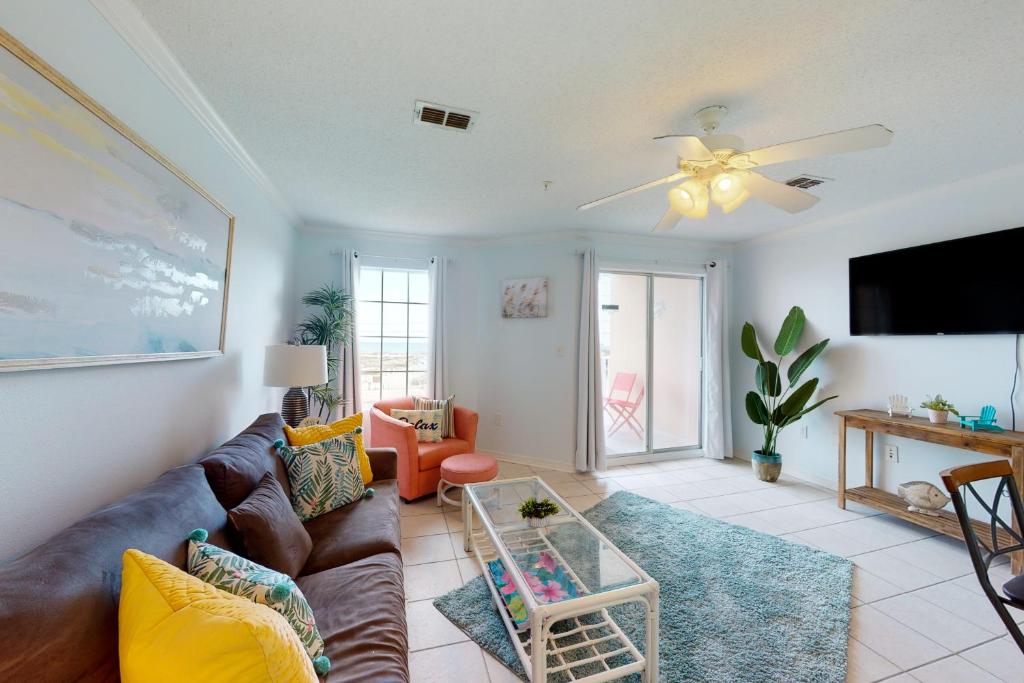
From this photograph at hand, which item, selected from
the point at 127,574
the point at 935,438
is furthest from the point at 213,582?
the point at 935,438

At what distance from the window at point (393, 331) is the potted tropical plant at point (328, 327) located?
0.32 metres

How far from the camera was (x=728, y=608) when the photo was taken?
1.94 meters

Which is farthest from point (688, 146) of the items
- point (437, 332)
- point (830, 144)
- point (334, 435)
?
point (437, 332)

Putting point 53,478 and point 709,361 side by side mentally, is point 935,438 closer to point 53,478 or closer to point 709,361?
point 709,361

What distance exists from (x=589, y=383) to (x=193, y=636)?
3563 mm

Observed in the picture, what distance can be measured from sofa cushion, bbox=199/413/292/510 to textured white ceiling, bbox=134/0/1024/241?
162 centimetres

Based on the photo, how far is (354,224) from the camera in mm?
3906

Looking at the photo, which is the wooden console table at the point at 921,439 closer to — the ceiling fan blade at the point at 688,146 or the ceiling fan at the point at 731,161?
the ceiling fan at the point at 731,161

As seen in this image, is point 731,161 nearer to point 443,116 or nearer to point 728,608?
point 443,116

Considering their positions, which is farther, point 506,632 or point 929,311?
point 929,311

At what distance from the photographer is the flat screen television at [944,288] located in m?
2.54

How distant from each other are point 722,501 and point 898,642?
1557mm

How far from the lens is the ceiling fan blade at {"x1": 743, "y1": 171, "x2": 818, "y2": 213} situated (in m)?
1.87

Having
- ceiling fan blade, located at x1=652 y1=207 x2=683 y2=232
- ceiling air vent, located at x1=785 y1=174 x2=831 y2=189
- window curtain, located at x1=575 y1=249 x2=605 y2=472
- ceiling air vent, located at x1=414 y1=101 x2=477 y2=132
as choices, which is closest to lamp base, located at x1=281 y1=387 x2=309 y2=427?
ceiling air vent, located at x1=414 y1=101 x2=477 y2=132
